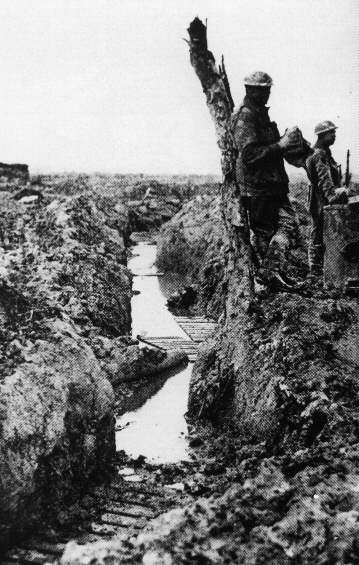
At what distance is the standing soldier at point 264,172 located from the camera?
5441 mm

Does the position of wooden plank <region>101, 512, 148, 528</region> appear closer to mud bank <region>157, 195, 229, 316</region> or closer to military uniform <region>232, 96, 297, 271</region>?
military uniform <region>232, 96, 297, 271</region>

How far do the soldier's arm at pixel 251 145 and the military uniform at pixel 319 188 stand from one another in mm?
664

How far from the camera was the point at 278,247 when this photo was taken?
217 inches

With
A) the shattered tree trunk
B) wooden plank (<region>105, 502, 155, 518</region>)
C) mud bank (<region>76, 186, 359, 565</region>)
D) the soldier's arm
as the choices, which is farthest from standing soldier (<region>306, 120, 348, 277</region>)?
wooden plank (<region>105, 502, 155, 518</region>)

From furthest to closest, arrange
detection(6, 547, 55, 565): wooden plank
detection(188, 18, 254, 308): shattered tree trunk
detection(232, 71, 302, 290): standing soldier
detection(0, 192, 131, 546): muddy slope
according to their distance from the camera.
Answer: detection(232, 71, 302, 290): standing soldier < detection(188, 18, 254, 308): shattered tree trunk < detection(0, 192, 131, 546): muddy slope < detection(6, 547, 55, 565): wooden plank

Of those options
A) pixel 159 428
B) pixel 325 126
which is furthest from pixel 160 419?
pixel 325 126

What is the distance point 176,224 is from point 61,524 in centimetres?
921

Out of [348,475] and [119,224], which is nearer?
[348,475]

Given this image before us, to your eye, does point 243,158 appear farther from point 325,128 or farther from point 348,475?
point 348,475

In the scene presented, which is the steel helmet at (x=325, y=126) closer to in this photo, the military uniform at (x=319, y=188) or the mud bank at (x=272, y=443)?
the military uniform at (x=319, y=188)

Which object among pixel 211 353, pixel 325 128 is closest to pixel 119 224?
pixel 325 128

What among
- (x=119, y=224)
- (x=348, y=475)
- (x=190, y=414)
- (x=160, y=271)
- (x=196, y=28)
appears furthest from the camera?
(x=119, y=224)

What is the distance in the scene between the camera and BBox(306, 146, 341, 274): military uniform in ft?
19.4

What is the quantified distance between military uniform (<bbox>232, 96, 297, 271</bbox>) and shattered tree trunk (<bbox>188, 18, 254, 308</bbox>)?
0.64 m
